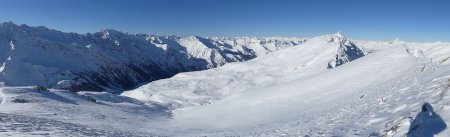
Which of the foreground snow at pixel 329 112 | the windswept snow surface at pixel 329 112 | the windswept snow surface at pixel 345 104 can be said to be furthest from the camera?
the windswept snow surface at pixel 345 104

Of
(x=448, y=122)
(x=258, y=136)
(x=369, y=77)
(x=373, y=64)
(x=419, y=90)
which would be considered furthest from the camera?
(x=373, y=64)

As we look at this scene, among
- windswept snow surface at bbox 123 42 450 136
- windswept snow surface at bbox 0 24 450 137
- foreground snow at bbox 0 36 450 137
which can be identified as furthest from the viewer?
windswept snow surface at bbox 123 42 450 136

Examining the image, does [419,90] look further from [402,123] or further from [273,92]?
[273,92]

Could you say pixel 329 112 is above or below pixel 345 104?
below

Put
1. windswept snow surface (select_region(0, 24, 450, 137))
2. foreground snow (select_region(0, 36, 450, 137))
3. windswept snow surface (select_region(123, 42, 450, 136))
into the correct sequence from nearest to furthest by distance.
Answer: windswept snow surface (select_region(0, 24, 450, 137)), foreground snow (select_region(0, 36, 450, 137)), windswept snow surface (select_region(123, 42, 450, 136))

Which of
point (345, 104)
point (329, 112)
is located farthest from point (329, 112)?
point (345, 104)

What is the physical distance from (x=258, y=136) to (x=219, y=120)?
1897 cm

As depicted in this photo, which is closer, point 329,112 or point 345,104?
point 329,112

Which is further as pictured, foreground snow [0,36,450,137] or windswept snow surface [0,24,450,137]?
foreground snow [0,36,450,137]

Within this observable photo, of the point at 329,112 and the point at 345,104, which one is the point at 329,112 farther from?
the point at 345,104

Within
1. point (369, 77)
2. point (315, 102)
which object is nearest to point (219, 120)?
point (315, 102)

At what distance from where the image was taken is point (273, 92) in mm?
54844

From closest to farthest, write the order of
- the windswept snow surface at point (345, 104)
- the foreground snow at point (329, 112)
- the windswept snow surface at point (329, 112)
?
the windswept snow surface at point (329, 112)
the foreground snow at point (329, 112)
the windswept snow surface at point (345, 104)

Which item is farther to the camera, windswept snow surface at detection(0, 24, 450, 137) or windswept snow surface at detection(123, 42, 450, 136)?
windswept snow surface at detection(123, 42, 450, 136)
